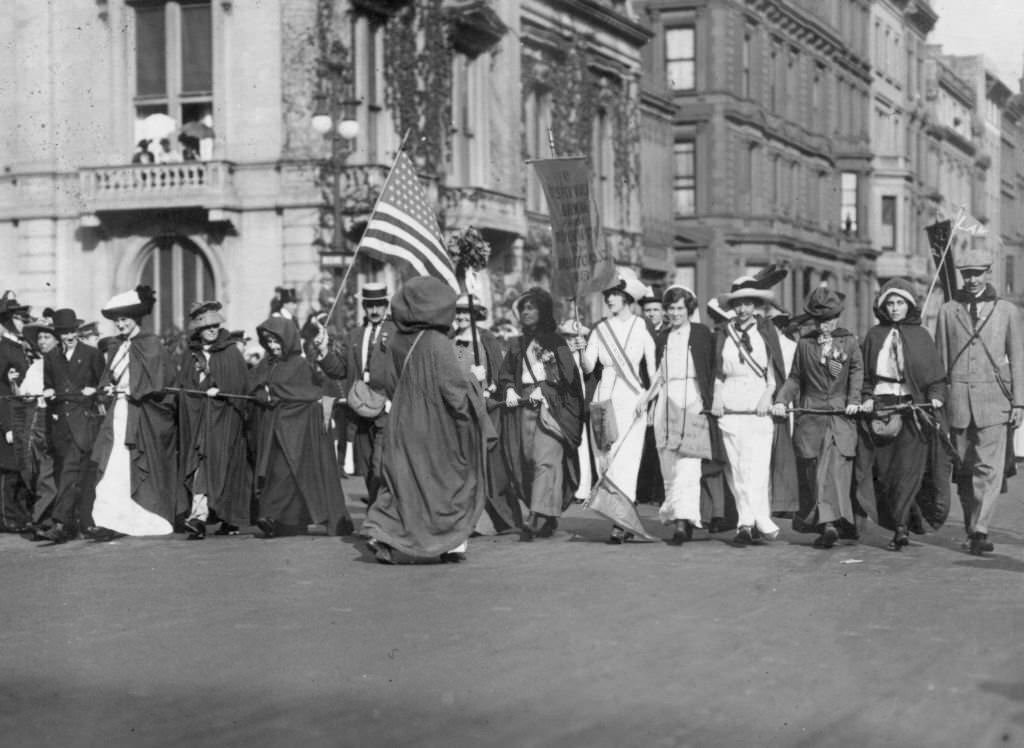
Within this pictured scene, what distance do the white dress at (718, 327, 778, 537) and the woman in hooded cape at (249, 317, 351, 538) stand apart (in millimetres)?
2862

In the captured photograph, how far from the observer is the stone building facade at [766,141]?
54.0m

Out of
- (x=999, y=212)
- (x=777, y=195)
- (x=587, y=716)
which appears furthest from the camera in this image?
(x=999, y=212)

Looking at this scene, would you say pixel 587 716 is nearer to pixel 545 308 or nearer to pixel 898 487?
pixel 898 487

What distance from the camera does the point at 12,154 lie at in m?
30.8

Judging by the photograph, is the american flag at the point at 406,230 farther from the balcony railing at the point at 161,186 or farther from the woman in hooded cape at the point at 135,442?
the balcony railing at the point at 161,186

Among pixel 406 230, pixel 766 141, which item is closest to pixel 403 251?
pixel 406 230

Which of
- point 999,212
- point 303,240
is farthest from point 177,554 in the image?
point 999,212

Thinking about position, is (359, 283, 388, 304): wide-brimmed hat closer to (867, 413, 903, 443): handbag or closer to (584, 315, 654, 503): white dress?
(584, 315, 654, 503): white dress

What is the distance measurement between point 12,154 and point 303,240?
5243mm

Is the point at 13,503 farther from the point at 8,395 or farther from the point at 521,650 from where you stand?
the point at 521,650

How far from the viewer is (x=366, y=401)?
13055 mm

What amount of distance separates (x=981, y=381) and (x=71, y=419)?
262 inches

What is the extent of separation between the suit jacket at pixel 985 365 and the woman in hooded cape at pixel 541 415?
8.85 feet

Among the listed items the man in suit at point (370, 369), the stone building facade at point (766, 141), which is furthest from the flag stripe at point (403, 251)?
the stone building facade at point (766, 141)
